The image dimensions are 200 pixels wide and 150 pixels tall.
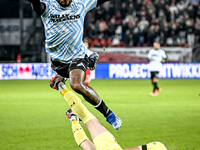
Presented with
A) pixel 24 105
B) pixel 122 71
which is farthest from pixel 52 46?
pixel 122 71

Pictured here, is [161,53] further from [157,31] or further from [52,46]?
[52,46]

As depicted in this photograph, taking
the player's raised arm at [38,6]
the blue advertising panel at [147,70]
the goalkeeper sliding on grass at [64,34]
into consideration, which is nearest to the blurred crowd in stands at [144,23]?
the blue advertising panel at [147,70]

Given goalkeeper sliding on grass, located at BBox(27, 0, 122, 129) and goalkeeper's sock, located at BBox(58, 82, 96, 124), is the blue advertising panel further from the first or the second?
goalkeeper's sock, located at BBox(58, 82, 96, 124)

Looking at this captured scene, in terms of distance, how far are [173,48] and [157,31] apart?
1.53 m

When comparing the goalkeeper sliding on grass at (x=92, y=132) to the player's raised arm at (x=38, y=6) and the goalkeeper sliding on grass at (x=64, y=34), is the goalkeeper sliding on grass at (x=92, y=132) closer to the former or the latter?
the goalkeeper sliding on grass at (x=64, y=34)

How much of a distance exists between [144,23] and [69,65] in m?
19.2

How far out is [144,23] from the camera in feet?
76.4

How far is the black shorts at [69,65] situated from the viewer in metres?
4.57

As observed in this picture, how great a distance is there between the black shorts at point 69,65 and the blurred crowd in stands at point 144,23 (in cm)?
1756

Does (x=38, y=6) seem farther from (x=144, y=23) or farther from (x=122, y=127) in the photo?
(x=144, y=23)

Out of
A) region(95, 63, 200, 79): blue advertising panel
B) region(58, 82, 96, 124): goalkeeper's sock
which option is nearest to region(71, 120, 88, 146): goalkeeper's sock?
region(58, 82, 96, 124): goalkeeper's sock

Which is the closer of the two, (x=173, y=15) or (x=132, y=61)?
(x=132, y=61)

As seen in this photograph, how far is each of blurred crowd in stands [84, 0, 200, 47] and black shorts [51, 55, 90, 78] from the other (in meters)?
17.6

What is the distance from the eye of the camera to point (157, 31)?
22703 millimetres
